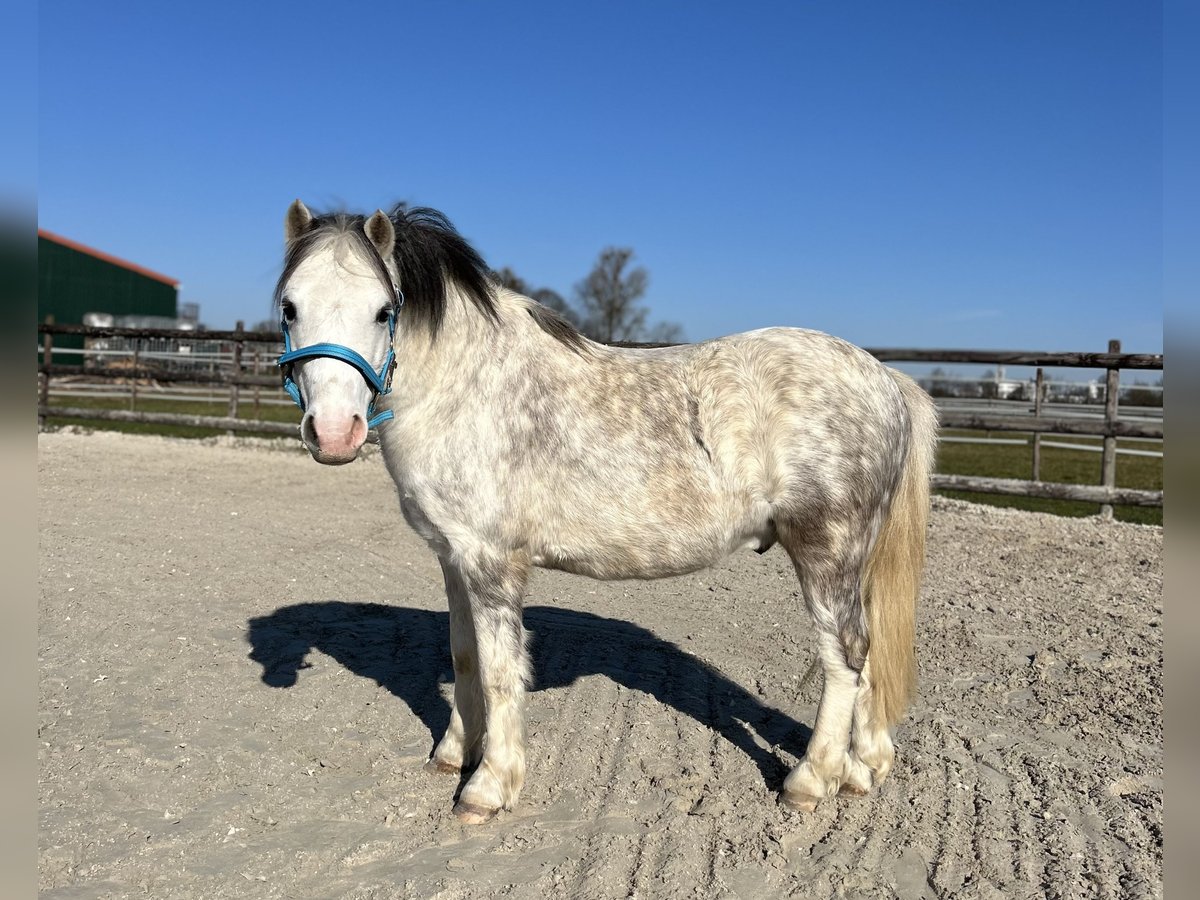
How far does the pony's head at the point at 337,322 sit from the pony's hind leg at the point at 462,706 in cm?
98

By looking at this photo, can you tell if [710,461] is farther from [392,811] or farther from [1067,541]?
[1067,541]

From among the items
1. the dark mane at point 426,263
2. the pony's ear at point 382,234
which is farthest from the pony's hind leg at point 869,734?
the pony's ear at point 382,234

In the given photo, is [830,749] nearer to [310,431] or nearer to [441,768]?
[441,768]

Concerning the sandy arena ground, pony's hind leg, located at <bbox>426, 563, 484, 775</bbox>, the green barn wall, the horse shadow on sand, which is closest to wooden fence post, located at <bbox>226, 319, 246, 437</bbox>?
the sandy arena ground

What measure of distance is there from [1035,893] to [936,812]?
1.51 ft

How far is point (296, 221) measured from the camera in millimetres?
2729

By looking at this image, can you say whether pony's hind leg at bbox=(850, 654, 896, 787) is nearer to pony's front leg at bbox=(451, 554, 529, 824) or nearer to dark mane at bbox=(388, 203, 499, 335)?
pony's front leg at bbox=(451, 554, 529, 824)

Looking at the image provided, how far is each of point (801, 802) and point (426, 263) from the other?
2.27 m

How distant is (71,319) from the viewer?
3259 centimetres

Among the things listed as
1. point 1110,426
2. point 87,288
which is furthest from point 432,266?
point 87,288

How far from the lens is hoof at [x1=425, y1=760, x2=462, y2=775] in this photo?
318 cm

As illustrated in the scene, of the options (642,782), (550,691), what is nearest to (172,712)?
(550,691)

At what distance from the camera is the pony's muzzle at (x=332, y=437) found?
2316 mm

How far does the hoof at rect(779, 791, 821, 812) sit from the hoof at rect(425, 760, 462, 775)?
123 centimetres
